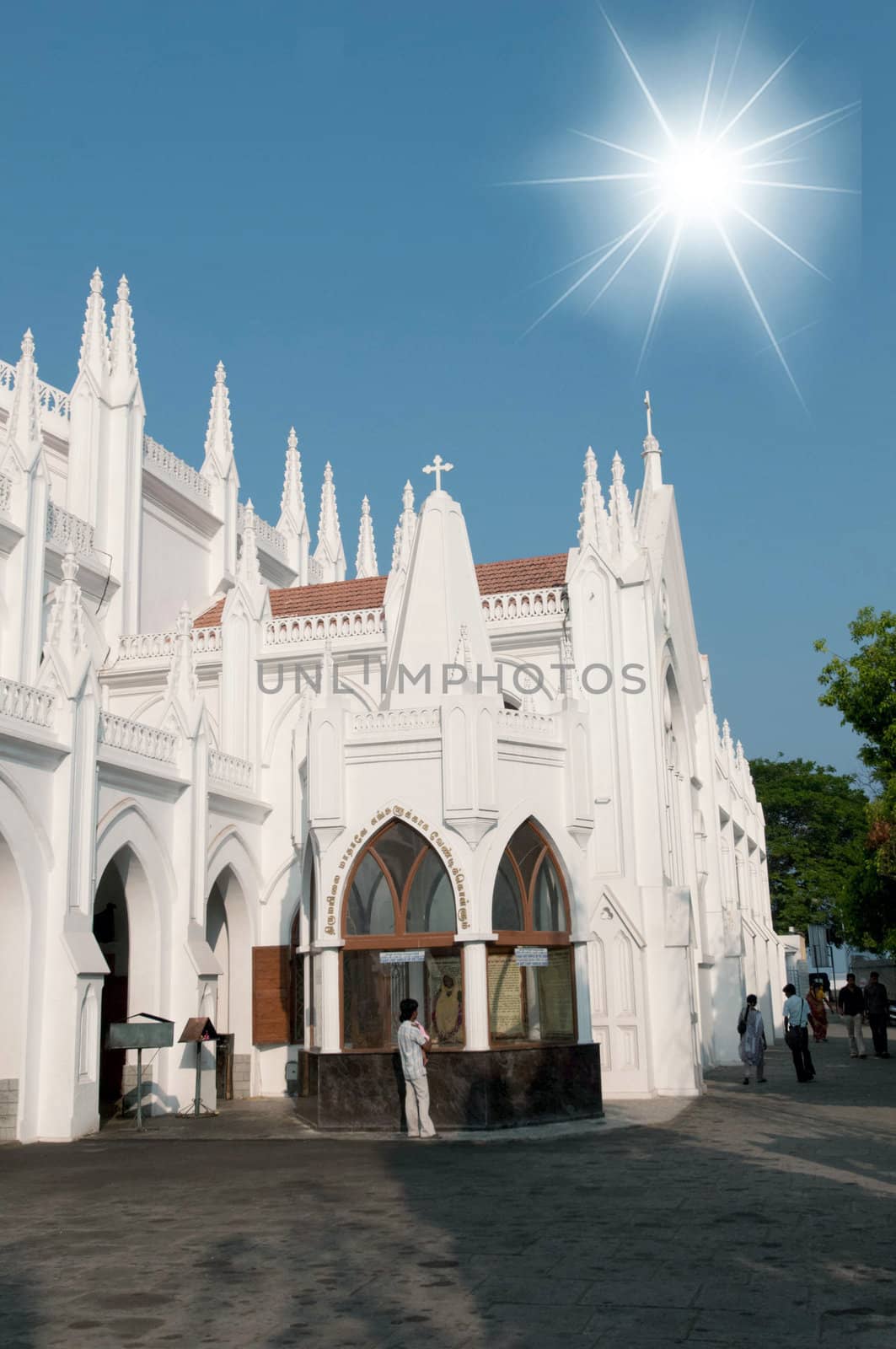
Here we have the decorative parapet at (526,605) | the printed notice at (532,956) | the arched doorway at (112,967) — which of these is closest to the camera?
the printed notice at (532,956)

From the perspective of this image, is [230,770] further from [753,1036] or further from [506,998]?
[753,1036]

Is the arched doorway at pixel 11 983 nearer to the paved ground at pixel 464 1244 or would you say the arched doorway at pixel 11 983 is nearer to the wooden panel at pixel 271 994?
the paved ground at pixel 464 1244

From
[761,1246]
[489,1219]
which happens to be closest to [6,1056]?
[489,1219]

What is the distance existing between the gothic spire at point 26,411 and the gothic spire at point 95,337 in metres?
2.27

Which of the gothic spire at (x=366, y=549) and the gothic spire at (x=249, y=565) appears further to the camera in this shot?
the gothic spire at (x=366, y=549)

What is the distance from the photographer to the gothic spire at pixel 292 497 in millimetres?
38125

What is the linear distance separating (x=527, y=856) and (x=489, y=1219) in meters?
7.68

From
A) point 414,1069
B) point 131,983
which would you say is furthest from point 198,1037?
point 414,1069

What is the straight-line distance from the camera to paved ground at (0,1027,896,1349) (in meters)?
6.21

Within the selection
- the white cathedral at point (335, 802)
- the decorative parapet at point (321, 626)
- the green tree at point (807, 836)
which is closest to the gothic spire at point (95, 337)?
the white cathedral at point (335, 802)

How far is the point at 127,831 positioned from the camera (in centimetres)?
→ 1931

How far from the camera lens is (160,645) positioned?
88.8ft

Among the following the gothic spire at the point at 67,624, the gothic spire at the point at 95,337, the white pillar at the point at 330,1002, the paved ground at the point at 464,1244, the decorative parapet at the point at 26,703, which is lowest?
the paved ground at the point at 464,1244

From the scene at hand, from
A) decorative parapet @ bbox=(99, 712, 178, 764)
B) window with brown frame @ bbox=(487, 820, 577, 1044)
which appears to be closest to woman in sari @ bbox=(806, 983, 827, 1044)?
window with brown frame @ bbox=(487, 820, 577, 1044)
